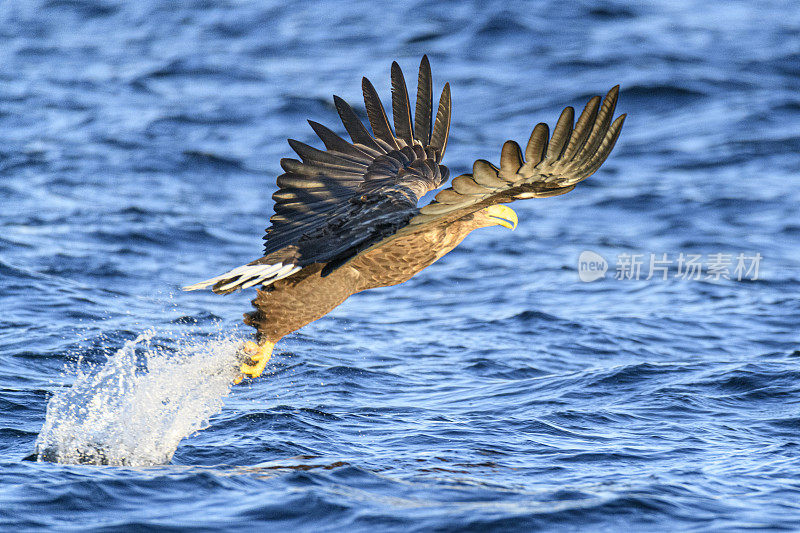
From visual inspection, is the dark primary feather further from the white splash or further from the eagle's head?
the white splash

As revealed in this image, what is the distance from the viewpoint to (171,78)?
15242 mm

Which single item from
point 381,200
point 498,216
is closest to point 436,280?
point 498,216

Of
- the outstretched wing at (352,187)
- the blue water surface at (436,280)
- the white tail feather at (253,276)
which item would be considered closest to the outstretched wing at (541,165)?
the outstretched wing at (352,187)

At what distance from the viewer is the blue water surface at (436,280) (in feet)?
14.3

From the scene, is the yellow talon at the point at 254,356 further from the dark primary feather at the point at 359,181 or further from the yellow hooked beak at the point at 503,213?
the yellow hooked beak at the point at 503,213

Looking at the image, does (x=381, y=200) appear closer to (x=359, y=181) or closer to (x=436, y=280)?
(x=359, y=181)

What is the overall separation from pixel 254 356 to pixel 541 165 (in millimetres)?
1906

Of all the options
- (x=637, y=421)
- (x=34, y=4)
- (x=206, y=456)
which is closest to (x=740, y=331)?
(x=637, y=421)

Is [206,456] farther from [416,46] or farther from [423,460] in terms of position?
[416,46]

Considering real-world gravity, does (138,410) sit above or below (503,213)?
below

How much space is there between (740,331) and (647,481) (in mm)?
3613

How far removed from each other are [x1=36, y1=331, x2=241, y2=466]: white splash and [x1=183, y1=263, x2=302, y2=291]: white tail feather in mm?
797

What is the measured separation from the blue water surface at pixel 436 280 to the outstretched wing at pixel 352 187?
3.09 feet

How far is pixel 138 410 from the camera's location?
5.14 m
